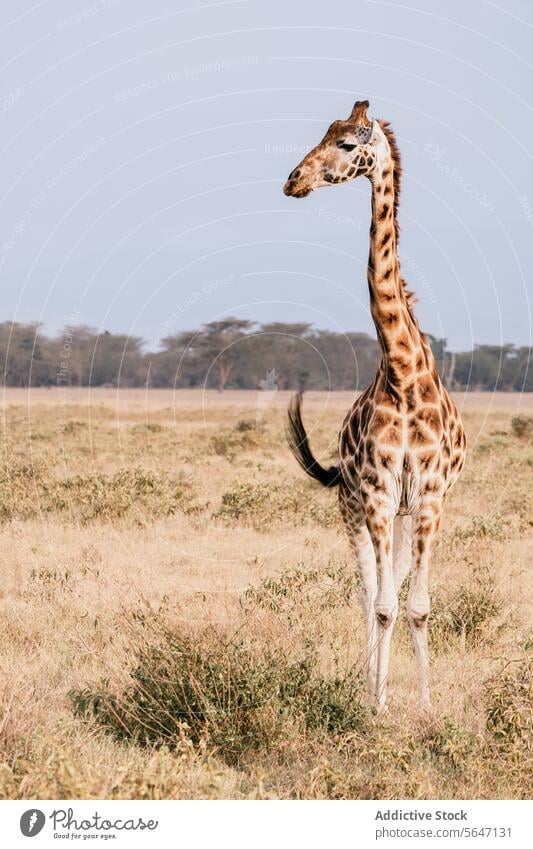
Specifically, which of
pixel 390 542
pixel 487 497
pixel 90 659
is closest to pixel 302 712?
pixel 390 542

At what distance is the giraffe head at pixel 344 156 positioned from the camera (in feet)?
18.1

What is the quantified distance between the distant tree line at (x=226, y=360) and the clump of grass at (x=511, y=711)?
40.8 metres

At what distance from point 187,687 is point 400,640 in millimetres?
2447

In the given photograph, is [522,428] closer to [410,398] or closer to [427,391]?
[427,391]

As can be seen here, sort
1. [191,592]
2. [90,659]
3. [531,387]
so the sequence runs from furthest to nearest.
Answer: [531,387] < [191,592] < [90,659]

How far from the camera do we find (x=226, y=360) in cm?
5247

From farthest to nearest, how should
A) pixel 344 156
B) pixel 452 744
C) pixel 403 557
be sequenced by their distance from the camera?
pixel 403 557
pixel 344 156
pixel 452 744

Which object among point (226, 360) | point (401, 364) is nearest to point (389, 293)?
point (401, 364)

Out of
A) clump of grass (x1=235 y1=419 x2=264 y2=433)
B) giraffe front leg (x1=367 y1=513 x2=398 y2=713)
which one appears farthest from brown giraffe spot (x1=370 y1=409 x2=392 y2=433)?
clump of grass (x1=235 y1=419 x2=264 y2=433)

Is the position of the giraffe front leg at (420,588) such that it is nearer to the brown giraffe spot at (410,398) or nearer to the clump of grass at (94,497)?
the brown giraffe spot at (410,398)

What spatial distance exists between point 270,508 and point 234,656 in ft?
24.2

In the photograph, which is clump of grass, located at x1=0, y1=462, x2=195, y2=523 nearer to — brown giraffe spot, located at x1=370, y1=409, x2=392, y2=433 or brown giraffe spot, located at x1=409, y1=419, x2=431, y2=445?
brown giraffe spot, located at x1=370, y1=409, x2=392, y2=433

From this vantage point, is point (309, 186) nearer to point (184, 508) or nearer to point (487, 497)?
point (184, 508)
